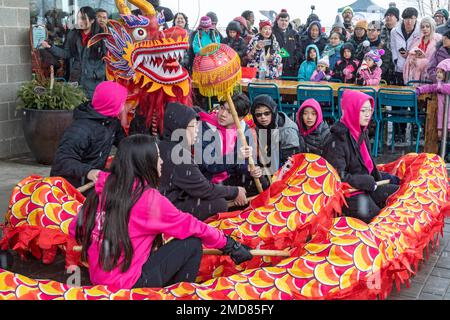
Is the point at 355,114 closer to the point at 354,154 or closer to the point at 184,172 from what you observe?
the point at 354,154

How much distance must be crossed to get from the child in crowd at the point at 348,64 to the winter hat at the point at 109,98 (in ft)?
16.9

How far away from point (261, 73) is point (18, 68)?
386 centimetres

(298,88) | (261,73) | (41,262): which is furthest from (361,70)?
(41,262)

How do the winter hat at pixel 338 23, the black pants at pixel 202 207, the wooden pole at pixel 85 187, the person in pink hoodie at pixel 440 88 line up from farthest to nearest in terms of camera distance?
1. the winter hat at pixel 338 23
2. the person in pink hoodie at pixel 440 88
3. the wooden pole at pixel 85 187
4. the black pants at pixel 202 207

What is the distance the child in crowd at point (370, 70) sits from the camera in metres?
8.88

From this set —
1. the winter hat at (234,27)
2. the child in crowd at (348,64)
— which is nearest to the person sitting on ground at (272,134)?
the child in crowd at (348,64)

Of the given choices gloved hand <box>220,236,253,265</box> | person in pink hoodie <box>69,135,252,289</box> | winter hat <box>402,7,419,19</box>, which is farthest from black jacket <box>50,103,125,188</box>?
winter hat <box>402,7,419,19</box>

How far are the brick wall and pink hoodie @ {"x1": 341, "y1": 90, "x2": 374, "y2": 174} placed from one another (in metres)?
4.83

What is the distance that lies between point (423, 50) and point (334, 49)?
5.51 ft

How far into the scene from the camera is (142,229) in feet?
10.2

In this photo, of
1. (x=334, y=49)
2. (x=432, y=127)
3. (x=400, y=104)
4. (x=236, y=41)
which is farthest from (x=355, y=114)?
(x=236, y=41)

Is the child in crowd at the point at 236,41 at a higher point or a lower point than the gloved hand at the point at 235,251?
higher

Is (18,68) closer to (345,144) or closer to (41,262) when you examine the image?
(41,262)

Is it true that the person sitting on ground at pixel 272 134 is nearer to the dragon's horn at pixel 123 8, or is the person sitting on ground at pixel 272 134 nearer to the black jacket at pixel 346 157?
the black jacket at pixel 346 157
